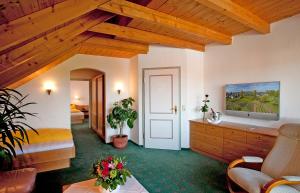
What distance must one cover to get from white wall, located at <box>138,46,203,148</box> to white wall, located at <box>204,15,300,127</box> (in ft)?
0.94

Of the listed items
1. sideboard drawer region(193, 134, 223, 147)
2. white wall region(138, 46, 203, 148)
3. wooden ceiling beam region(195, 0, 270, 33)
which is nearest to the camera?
wooden ceiling beam region(195, 0, 270, 33)

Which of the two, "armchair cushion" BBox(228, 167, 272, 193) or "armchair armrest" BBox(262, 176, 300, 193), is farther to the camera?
"armchair cushion" BBox(228, 167, 272, 193)

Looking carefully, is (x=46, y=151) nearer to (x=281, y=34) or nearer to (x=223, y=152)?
(x=223, y=152)

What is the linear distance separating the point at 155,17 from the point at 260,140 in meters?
2.71

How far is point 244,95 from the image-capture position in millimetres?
3676

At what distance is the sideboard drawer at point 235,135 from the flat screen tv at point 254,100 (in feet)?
1.68

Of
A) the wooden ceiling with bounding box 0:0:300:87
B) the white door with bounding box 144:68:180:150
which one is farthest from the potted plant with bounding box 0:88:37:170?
the white door with bounding box 144:68:180:150

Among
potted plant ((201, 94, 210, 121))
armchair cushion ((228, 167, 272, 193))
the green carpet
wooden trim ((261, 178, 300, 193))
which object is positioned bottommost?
the green carpet

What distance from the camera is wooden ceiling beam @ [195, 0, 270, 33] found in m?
2.20

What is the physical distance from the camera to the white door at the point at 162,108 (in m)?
4.48

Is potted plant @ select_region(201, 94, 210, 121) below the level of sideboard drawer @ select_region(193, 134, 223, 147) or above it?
above

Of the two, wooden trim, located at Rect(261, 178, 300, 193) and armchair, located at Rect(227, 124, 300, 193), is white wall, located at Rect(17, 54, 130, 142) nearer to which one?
armchair, located at Rect(227, 124, 300, 193)

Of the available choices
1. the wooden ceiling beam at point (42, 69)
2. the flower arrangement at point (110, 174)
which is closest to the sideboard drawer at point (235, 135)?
the flower arrangement at point (110, 174)

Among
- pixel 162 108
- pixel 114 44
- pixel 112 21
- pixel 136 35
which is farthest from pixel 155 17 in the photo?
pixel 162 108
